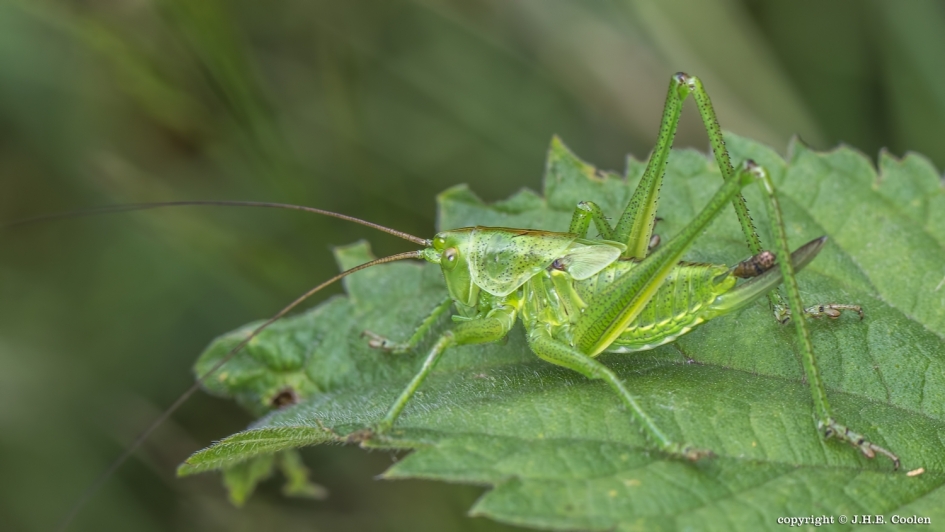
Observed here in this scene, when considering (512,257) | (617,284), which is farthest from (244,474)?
(617,284)

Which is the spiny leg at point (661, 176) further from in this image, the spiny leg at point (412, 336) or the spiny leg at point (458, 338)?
the spiny leg at point (412, 336)

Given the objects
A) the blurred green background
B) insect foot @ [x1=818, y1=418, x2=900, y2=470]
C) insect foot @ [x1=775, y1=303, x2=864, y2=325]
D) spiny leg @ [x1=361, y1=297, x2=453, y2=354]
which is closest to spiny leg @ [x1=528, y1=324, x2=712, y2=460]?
insect foot @ [x1=818, y1=418, x2=900, y2=470]

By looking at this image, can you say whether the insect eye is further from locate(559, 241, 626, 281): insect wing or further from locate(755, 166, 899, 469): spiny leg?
locate(755, 166, 899, 469): spiny leg

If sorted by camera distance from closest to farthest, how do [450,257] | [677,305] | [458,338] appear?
1. [677,305]
2. [458,338]
3. [450,257]

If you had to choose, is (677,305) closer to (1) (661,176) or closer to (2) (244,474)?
(1) (661,176)

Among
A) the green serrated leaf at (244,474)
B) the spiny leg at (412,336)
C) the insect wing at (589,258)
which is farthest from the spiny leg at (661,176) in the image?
the green serrated leaf at (244,474)

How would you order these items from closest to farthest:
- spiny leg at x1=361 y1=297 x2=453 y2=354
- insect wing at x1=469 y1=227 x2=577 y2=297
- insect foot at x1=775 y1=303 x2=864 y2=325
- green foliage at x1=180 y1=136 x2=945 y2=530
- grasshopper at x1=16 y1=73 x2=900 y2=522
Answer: green foliage at x1=180 y1=136 x2=945 y2=530, grasshopper at x1=16 y1=73 x2=900 y2=522, insect foot at x1=775 y1=303 x2=864 y2=325, insect wing at x1=469 y1=227 x2=577 y2=297, spiny leg at x1=361 y1=297 x2=453 y2=354
